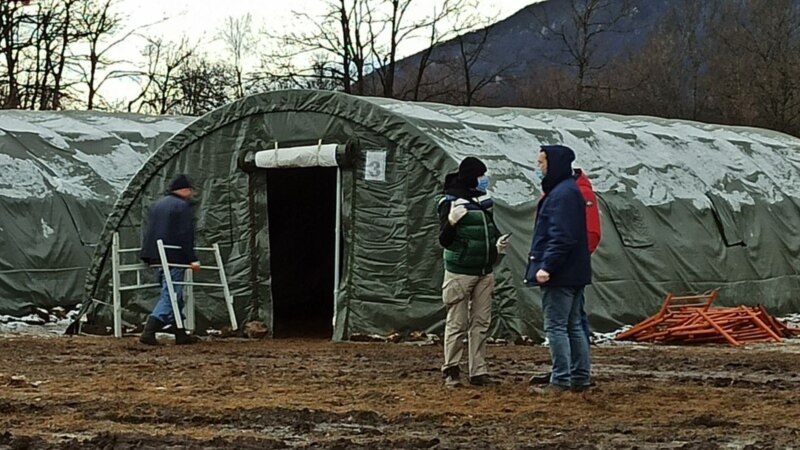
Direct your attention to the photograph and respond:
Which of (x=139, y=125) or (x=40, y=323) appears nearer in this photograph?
(x=40, y=323)

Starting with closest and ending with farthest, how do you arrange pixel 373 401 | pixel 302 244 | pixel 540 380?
pixel 373 401 → pixel 540 380 → pixel 302 244

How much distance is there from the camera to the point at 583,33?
43.4 meters

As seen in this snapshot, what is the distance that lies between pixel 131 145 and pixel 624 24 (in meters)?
48.2

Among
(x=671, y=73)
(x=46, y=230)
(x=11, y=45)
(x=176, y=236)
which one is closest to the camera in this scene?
(x=176, y=236)

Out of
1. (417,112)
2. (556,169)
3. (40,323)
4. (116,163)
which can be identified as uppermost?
(417,112)

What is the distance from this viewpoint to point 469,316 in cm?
991

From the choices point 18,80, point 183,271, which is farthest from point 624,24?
point 183,271

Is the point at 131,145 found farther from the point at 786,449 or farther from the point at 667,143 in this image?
the point at 786,449

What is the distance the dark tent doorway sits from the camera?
17.3 meters

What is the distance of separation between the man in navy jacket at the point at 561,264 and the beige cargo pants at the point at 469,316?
0.59 metres

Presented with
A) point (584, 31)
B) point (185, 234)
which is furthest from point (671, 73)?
point (185, 234)

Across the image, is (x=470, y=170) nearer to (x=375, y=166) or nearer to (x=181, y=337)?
(x=375, y=166)

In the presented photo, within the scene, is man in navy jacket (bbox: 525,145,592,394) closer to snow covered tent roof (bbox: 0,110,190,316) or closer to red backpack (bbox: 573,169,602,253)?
red backpack (bbox: 573,169,602,253)

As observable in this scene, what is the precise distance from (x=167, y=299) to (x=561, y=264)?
568cm
